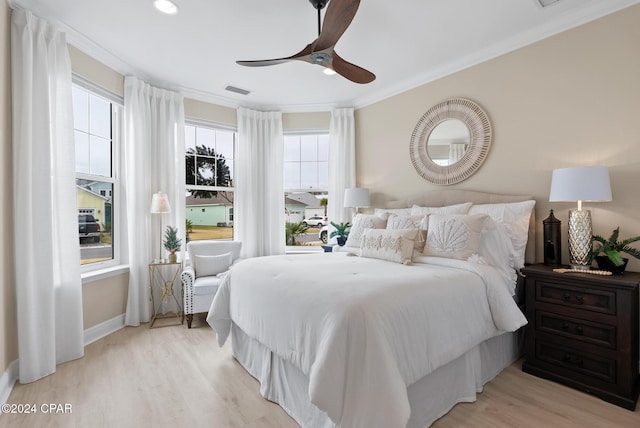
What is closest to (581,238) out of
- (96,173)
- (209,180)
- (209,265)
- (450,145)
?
(450,145)

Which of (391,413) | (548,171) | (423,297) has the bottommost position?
(391,413)

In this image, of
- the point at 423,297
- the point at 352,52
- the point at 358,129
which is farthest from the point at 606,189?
the point at 358,129

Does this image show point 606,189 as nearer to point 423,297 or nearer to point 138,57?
point 423,297

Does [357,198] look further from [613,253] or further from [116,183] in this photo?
[116,183]

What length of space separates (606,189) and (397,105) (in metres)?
2.49

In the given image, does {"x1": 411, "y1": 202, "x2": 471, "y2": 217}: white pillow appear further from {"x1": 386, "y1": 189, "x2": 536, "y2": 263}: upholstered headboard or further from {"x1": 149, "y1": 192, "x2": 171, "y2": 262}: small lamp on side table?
{"x1": 149, "y1": 192, "x2": 171, "y2": 262}: small lamp on side table

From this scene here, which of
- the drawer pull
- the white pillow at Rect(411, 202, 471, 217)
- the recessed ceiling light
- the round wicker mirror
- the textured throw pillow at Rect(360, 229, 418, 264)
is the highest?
the recessed ceiling light

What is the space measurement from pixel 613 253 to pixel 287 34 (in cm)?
308

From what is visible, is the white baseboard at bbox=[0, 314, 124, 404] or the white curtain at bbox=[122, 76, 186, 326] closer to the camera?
the white baseboard at bbox=[0, 314, 124, 404]

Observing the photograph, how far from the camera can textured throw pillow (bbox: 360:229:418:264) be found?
2.57 m

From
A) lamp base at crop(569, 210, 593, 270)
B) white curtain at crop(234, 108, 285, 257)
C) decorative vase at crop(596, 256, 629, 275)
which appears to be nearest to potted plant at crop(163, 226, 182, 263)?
white curtain at crop(234, 108, 285, 257)

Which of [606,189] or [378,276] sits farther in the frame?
[606,189]

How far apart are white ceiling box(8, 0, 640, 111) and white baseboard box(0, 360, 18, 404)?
271 centimetres

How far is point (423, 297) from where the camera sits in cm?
177
